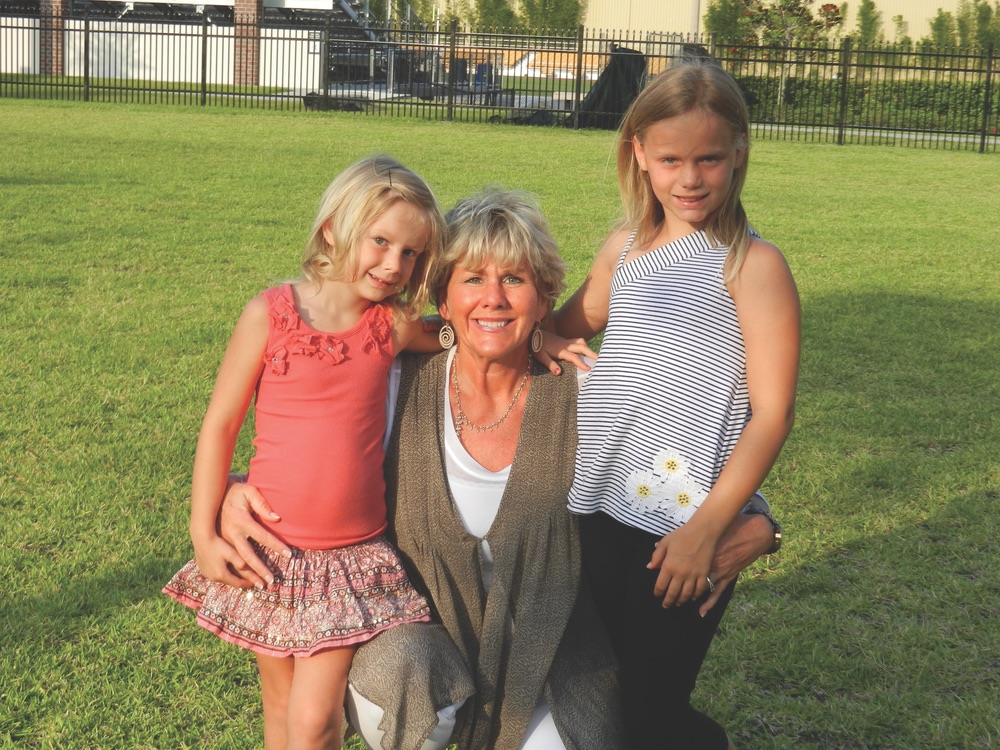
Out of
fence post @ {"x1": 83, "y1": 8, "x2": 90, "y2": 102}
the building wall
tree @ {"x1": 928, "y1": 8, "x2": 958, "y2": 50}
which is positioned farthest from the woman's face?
the building wall

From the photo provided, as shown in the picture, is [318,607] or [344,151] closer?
[318,607]

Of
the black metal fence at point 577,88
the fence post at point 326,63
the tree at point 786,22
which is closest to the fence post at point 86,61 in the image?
the black metal fence at point 577,88

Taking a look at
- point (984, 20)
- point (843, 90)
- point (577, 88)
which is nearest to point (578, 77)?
point (577, 88)

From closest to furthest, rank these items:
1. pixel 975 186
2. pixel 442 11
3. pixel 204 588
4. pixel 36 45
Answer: pixel 204 588, pixel 975 186, pixel 36 45, pixel 442 11

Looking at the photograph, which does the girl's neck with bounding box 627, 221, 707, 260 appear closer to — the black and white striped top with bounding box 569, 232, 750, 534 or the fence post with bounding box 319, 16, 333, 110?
the black and white striped top with bounding box 569, 232, 750, 534

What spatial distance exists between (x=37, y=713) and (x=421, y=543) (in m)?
1.37

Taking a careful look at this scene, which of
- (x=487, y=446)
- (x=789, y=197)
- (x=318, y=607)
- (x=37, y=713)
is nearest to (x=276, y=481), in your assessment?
(x=318, y=607)

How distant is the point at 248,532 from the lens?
8.60 ft

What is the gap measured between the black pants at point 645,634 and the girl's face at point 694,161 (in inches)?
28.6

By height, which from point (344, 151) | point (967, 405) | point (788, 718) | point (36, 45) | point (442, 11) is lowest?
point (788, 718)

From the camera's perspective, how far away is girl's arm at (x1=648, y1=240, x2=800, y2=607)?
2408 mm

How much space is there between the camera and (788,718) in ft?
11.5

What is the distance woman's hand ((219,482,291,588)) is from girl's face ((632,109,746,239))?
44.6 inches

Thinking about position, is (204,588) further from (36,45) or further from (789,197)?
(36,45)
